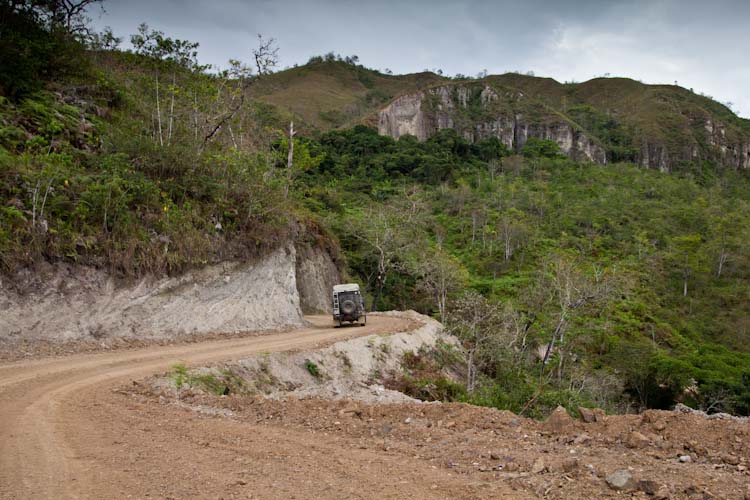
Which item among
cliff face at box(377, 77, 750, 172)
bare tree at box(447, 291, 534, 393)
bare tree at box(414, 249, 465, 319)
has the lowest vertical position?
bare tree at box(447, 291, 534, 393)

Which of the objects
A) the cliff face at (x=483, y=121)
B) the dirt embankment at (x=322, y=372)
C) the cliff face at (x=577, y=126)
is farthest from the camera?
the cliff face at (x=577, y=126)

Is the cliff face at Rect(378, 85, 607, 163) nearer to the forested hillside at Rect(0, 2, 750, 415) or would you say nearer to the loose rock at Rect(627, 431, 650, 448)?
the forested hillside at Rect(0, 2, 750, 415)

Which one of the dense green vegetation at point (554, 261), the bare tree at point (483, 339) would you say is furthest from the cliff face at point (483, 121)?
the bare tree at point (483, 339)

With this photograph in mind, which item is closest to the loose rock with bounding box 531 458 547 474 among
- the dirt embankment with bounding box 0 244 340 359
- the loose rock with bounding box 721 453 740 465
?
the loose rock with bounding box 721 453 740 465

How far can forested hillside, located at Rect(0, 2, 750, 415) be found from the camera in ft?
47.7

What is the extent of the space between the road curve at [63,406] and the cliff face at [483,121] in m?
118

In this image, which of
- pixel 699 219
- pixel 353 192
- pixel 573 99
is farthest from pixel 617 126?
pixel 353 192

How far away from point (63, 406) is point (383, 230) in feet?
97.3

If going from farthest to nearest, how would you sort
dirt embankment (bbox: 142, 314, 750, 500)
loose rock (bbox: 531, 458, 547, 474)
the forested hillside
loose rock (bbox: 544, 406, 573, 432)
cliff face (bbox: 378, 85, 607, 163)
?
cliff face (bbox: 378, 85, 607, 163) < the forested hillside < loose rock (bbox: 544, 406, 573, 432) < loose rock (bbox: 531, 458, 547, 474) < dirt embankment (bbox: 142, 314, 750, 500)

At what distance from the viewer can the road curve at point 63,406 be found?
470 cm

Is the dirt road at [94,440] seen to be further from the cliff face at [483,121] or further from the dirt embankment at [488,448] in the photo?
the cliff face at [483,121]

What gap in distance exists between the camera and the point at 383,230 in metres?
36.3

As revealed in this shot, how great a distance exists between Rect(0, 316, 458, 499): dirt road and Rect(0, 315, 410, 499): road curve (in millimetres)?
11

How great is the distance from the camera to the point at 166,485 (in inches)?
181
